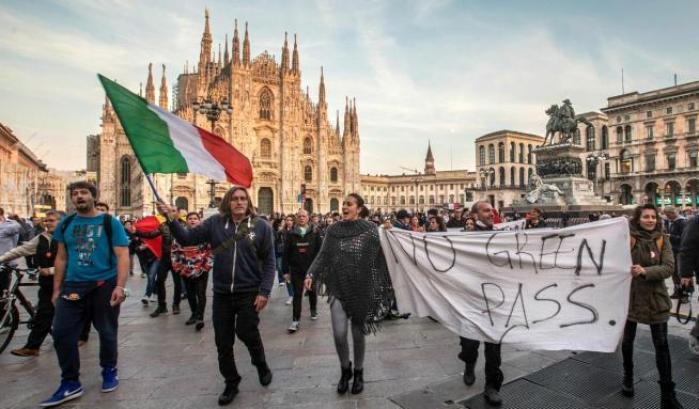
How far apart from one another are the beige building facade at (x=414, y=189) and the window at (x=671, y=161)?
134 ft

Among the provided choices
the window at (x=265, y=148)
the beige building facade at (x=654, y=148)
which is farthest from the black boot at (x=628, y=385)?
the beige building facade at (x=654, y=148)

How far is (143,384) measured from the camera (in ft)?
13.2

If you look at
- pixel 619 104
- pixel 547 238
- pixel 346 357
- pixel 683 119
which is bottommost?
pixel 346 357

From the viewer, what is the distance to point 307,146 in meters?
53.2

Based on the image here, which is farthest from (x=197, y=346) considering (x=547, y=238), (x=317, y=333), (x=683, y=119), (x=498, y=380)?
(x=683, y=119)

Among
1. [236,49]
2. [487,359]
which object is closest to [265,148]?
[236,49]

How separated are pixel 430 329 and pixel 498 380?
2396mm

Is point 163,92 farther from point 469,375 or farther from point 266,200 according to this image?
point 469,375

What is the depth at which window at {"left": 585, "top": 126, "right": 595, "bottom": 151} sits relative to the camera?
56.2 m

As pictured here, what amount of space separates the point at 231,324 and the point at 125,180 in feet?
170

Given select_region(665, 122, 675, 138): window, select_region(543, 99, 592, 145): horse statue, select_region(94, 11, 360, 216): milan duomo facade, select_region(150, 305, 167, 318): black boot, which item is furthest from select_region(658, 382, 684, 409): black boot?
select_region(665, 122, 675, 138): window

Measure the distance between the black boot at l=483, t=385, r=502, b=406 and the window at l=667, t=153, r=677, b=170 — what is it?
177 feet

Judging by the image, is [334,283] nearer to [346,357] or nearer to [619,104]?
[346,357]

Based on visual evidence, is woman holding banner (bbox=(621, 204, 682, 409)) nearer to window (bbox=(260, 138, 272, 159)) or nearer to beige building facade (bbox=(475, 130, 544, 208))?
window (bbox=(260, 138, 272, 159))
